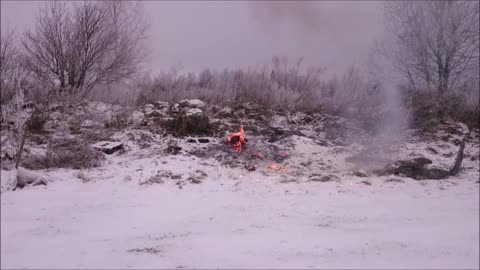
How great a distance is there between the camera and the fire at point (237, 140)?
6863mm

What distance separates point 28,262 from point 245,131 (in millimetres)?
5120

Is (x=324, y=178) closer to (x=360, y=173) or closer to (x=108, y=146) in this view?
(x=360, y=173)

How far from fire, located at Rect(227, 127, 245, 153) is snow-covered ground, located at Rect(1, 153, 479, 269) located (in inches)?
54.4

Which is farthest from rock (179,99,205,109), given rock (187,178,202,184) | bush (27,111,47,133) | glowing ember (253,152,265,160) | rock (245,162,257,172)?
rock (187,178,202,184)

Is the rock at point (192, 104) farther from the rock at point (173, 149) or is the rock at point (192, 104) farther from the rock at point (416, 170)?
the rock at point (416, 170)

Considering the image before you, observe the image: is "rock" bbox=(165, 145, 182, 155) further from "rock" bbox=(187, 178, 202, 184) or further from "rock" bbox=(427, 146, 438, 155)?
"rock" bbox=(427, 146, 438, 155)

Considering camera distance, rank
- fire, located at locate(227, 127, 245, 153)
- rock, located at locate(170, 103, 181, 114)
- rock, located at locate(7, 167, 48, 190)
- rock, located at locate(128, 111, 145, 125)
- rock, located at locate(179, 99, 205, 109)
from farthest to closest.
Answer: rock, located at locate(179, 99, 205, 109) < rock, located at locate(170, 103, 181, 114) < rock, located at locate(128, 111, 145, 125) < fire, located at locate(227, 127, 245, 153) < rock, located at locate(7, 167, 48, 190)

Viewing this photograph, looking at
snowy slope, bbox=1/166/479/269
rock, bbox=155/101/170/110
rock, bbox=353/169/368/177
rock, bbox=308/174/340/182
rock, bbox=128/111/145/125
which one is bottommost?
snowy slope, bbox=1/166/479/269

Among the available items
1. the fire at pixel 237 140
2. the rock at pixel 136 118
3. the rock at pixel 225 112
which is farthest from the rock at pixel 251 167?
the rock at pixel 136 118

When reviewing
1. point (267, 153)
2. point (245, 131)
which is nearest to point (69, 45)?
point (245, 131)

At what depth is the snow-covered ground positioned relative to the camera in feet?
10.8

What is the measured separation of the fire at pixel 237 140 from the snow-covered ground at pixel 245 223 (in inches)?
54.4

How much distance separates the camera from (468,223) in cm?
391

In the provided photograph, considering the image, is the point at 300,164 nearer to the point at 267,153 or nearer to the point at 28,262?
the point at 267,153
